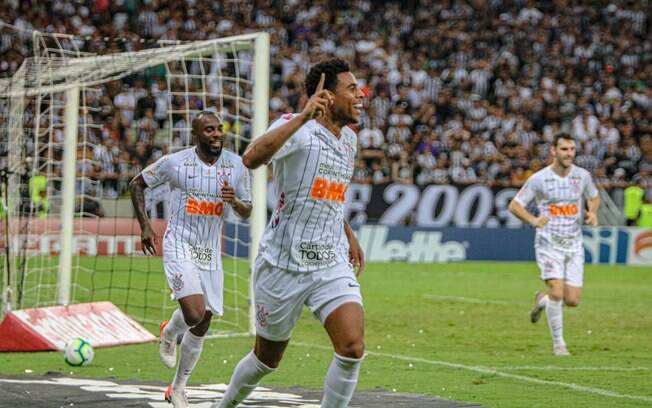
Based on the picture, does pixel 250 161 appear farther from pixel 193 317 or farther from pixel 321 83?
pixel 193 317

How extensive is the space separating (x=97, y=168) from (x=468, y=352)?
14907 millimetres

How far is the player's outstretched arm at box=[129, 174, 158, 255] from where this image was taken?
10016 millimetres

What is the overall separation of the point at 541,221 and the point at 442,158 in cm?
1733

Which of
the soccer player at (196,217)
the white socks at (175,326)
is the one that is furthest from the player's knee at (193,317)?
the white socks at (175,326)

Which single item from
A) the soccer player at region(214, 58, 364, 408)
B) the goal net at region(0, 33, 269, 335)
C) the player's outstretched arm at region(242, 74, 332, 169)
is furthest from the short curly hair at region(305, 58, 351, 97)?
the goal net at region(0, 33, 269, 335)

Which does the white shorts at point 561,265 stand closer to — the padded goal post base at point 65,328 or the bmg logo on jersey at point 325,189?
the padded goal post base at point 65,328

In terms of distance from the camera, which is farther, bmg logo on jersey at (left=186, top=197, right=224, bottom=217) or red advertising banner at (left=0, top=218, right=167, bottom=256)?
red advertising banner at (left=0, top=218, right=167, bottom=256)

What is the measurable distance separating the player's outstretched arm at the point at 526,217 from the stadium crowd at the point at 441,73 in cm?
1477

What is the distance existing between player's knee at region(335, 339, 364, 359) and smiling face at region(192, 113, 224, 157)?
3.82 m

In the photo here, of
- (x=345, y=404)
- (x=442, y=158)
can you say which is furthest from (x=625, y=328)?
(x=442, y=158)

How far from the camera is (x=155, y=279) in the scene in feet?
73.5

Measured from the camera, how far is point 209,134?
10.5 m

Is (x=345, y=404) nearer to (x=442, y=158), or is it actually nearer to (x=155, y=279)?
(x=155, y=279)

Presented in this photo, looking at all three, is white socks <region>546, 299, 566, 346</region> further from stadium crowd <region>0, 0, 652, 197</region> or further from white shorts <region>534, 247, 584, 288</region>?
stadium crowd <region>0, 0, 652, 197</region>
